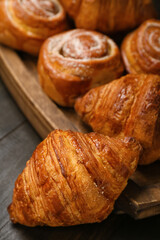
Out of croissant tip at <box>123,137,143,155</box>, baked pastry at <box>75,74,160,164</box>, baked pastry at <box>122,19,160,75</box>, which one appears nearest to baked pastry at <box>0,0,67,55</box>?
baked pastry at <box>122,19,160,75</box>

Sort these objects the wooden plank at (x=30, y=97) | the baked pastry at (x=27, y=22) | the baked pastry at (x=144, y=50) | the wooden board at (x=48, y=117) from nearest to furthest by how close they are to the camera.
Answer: the wooden board at (x=48, y=117) → the wooden plank at (x=30, y=97) → the baked pastry at (x=144, y=50) → the baked pastry at (x=27, y=22)

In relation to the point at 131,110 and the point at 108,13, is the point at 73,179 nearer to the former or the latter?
the point at 131,110

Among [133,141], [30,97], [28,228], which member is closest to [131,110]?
[133,141]

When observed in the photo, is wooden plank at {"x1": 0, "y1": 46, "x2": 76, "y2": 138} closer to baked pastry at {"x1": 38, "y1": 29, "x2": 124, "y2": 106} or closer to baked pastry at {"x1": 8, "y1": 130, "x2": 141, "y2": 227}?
baked pastry at {"x1": 38, "y1": 29, "x2": 124, "y2": 106}

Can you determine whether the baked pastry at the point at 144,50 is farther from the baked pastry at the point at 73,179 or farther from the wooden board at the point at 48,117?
the baked pastry at the point at 73,179

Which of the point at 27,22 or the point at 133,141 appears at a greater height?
the point at 27,22

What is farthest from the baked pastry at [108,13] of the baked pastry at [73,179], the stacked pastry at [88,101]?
the baked pastry at [73,179]
